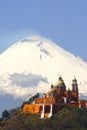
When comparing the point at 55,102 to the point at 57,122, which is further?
the point at 55,102

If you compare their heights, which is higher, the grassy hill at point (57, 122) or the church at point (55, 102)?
the church at point (55, 102)

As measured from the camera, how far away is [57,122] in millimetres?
126875

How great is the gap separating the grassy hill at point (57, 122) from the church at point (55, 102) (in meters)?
1.34

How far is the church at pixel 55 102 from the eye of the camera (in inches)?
5138

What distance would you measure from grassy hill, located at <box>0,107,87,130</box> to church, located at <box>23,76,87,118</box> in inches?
52.6

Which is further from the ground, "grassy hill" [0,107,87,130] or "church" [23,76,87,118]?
"church" [23,76,87,118]

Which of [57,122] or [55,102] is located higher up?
[55,102]

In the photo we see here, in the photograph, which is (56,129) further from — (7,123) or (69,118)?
(7,123)

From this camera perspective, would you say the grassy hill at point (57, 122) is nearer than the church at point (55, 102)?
Yes

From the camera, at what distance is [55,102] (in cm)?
13138

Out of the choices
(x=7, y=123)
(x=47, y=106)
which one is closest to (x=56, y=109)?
(x=47, y=106)

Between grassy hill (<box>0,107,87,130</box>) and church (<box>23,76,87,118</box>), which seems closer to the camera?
grassy hill (<box>0,107,87,130</box>)

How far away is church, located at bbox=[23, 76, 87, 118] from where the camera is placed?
428 feet

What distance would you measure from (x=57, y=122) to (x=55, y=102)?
5.83 m
